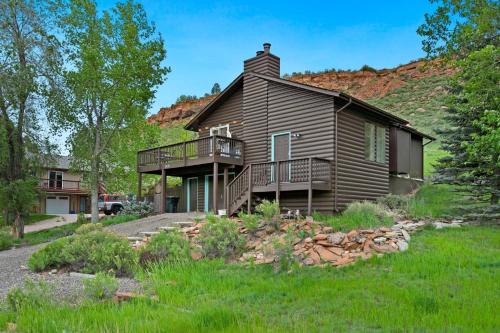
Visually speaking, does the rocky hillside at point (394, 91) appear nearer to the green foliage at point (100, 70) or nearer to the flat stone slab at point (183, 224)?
the green foliage at point (100, 70)

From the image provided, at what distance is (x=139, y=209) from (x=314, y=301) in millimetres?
16223

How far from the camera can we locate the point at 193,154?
1936 centimetres

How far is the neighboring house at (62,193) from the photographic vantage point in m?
41.3

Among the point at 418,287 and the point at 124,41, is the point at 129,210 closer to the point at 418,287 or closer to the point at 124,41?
the point at 124,41

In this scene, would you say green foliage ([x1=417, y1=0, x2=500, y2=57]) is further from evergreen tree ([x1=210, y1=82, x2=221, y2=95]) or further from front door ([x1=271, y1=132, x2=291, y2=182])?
evergreen tree ([x1=210, y1=82, x2=221, y2=95])

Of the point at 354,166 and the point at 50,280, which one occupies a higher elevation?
the point at 354,166

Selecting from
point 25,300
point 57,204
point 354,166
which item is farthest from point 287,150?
point 57,204

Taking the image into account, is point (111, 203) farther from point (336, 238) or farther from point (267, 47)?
point (336, 238)

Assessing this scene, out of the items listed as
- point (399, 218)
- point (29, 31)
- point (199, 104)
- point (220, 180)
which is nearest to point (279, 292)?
point (399, 218)

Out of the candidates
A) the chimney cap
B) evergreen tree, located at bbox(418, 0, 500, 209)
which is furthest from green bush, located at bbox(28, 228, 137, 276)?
the chimney cap

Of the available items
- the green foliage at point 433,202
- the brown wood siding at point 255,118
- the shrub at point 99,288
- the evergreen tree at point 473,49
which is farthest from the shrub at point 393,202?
the shrub at point 99,288

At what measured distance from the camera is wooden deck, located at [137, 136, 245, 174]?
58.4 ft

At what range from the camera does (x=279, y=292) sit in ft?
22.7

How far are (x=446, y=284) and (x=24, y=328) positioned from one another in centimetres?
597
